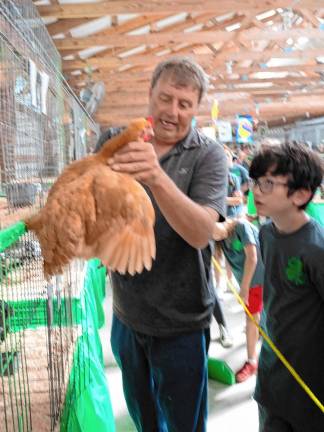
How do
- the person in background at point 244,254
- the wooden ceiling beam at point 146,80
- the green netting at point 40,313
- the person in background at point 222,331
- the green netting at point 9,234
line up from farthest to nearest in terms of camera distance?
the wooden ceiling beam at point 146,80, the person in background at point 222,331, the person in background at point 244,254, the green netting at point 40,313, the green netting at point 9,234

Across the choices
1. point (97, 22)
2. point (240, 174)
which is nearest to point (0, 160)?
point (240, 174)

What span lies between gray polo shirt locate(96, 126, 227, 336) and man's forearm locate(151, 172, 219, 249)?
153 millimetres

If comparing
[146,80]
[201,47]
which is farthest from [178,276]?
[201,47]

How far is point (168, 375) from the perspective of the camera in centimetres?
144

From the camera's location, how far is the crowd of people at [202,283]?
1.30m

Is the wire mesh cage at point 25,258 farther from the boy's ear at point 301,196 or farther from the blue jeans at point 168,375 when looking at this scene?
the boy's ear at point 301,196

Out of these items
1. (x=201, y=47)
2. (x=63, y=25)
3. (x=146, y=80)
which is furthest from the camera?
(x=201, y=47)

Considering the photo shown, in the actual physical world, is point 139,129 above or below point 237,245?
above

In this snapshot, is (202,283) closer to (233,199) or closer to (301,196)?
(301,196)

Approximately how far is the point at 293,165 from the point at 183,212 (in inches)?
23.2

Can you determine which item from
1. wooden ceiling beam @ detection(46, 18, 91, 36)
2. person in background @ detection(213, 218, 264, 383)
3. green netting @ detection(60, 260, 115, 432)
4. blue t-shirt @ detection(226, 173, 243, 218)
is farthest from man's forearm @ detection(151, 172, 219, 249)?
wooden ceiling beam @ detection(46, 18, 91, 36)

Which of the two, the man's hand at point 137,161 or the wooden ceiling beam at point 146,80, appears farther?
the wooden ceiling beam at point 146,80

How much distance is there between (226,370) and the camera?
2.66 metres

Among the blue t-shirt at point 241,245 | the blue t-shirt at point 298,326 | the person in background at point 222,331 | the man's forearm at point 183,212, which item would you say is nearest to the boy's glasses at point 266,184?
the blue t-shirt at point 298,326
